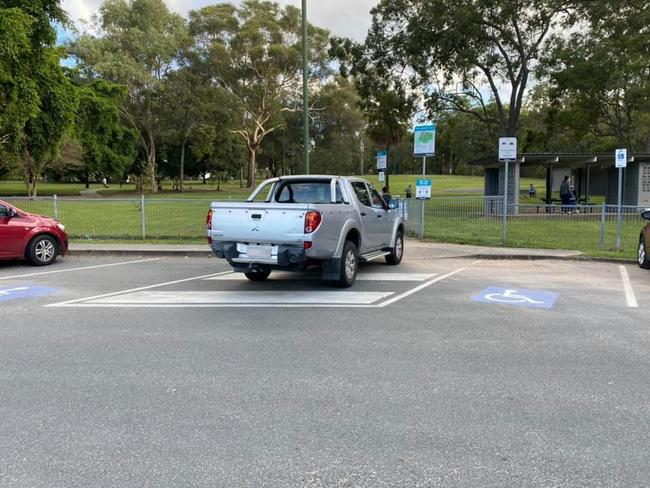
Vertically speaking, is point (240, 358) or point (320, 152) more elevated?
point (320, 152)

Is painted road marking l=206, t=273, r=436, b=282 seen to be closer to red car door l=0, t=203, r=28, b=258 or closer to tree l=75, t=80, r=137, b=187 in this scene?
red car door l=0, t=203, r=28, b=258

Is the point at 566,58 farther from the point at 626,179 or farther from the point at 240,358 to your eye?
the point at 240,358

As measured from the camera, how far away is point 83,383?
4699 millimetres

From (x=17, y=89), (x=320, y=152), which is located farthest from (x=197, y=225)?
(x=320, y=152)

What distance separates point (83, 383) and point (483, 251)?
1124 cm

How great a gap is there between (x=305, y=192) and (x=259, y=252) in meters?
1.86

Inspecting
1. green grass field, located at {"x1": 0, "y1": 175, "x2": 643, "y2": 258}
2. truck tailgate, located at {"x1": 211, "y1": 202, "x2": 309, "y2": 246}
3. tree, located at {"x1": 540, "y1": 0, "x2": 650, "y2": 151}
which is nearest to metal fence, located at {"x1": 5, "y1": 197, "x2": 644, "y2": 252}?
green grass field, located at {"x1": 0, "y1": 175, "x2": 643, "y2": 258}

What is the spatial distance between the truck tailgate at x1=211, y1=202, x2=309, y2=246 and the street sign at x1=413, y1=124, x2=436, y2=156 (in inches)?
307

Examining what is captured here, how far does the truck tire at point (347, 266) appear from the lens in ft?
29.6

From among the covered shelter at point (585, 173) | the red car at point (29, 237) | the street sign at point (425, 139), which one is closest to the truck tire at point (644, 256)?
the street sign at point (425, 139)

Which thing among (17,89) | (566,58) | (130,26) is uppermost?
(130,26)

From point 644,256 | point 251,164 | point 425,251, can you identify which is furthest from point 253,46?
point 644,256

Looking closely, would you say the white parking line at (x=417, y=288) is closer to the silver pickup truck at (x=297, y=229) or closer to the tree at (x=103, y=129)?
the silver pickup truck at (x=297, y=229)

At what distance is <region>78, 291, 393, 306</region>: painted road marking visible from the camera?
8070 mm
